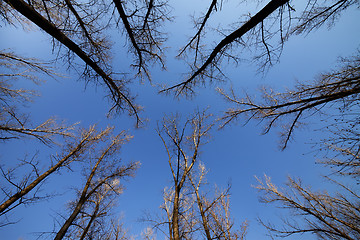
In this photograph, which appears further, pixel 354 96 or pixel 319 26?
pixel 319 26

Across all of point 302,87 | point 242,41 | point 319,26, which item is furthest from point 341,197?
point 242,41

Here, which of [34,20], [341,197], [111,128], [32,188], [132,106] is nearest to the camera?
[34,20]

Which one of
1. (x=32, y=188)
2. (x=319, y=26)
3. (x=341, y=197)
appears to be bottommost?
(x=341, y=197)

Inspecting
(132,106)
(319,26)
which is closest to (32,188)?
(132,106)

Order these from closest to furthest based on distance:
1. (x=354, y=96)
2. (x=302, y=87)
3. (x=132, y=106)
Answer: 1. (x=354, y=96)
2. (x=302, y=87)
3. (x=132, y=106)

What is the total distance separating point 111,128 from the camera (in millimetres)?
8781

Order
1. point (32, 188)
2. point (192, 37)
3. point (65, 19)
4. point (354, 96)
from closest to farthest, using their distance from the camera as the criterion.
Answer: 1. point (354, 96)
2. point (65, 19)
3. point (192, 37)
4. point (32, 188)

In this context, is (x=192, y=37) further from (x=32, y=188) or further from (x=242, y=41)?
(x=32, y=188)

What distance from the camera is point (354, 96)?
264 centimetres

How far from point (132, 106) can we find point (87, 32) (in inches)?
83.7

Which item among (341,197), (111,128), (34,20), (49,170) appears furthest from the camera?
(111,128)

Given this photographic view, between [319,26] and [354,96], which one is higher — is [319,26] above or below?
above

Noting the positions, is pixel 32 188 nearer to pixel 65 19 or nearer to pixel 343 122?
pixel 65 19

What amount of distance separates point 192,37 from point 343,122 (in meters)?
3.92
